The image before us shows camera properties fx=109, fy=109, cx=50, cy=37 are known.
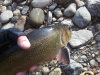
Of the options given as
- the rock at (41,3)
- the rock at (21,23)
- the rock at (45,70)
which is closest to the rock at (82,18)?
the rock at (41,3)

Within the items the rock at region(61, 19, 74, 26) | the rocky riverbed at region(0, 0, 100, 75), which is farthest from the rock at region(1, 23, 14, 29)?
the rock at region(61, 19, 74, 26)

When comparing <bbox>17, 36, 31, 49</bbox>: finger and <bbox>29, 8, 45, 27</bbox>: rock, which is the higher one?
<bbox>17, 36, 31, 49</bbox>: finger

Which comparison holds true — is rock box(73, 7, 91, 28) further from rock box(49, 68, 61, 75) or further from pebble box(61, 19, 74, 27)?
rock box(49, 68, 61, 75)

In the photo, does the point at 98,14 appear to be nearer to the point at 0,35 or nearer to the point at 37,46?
the point at 37,46

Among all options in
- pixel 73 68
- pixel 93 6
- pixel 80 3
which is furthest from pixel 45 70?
pixel 80 3

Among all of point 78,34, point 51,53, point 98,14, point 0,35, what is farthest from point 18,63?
point 98,14

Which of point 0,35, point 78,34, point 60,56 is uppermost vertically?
point 0,35
